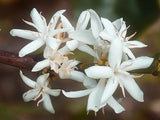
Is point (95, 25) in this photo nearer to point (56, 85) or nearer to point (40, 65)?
point (40, 65)

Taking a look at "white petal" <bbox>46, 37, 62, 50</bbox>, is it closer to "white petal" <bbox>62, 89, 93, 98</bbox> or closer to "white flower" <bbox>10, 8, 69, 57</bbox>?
"white flower" <bbox>10, 8, 69, 57</bbox>

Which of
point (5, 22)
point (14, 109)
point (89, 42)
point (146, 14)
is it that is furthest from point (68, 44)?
point (5, 22)

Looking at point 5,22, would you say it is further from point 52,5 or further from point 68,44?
point 68,44

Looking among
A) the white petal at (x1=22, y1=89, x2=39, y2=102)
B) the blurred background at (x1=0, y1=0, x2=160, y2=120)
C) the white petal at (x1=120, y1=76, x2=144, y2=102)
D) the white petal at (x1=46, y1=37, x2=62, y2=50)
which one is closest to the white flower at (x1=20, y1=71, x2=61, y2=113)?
the white petal at (x1=22, y1=89, x2=39, y2=102)

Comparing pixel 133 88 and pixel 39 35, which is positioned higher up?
pixel 39 35

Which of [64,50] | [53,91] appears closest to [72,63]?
[64,50]

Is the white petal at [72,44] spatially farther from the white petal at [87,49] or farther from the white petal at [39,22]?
the white petal at [39,22]

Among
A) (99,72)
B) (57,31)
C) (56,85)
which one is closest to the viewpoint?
(99,72)
